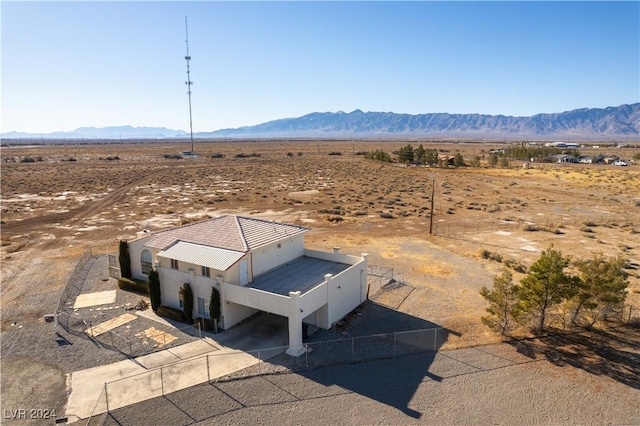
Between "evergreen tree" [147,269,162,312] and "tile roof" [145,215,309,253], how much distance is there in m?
1.93

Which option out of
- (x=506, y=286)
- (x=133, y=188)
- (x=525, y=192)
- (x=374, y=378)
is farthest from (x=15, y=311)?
(x=525, y=192)

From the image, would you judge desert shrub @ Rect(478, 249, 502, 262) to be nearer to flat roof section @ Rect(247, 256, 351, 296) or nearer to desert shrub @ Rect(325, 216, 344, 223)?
flat roof section @ Rect(247, 256, 351, 296)

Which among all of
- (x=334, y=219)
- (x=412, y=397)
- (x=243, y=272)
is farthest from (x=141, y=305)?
(x=334, y=219)

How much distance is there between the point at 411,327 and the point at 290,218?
32451 mm

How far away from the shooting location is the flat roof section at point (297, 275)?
2548cm

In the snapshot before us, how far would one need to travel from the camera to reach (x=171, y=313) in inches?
1045

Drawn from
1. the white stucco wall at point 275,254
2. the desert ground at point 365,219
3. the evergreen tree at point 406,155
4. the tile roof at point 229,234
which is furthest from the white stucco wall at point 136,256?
the evergreen tree at point 406,155

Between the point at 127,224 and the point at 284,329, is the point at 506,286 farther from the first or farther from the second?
the point at 127,224

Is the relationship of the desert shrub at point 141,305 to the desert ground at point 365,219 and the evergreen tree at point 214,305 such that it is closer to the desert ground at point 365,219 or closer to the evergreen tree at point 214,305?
the desert ground at point 365,219

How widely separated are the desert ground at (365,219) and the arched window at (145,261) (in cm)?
619

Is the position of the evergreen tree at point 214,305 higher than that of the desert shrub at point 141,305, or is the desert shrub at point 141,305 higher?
the evergreen tree at point 214,305

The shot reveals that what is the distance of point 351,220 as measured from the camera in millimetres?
54719

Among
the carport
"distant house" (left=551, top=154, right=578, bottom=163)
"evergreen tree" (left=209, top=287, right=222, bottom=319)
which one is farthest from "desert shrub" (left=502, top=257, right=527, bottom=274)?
"distant house" (left=551, top=154, right=578, bottom=163)

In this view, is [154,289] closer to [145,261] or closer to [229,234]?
[145,261]
